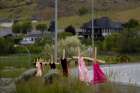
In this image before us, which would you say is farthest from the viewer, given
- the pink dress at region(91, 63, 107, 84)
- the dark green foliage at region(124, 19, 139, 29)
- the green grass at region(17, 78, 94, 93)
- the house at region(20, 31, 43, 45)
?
the dark green foliage at region(124, 19, 139, 29)

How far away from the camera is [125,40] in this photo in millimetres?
90312

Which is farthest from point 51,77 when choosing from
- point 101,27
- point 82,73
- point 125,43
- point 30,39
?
point 101,27

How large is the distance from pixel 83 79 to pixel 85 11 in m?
177

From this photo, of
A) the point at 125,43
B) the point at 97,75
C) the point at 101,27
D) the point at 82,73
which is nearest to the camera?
the point at 97,75

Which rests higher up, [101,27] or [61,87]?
[61,87]

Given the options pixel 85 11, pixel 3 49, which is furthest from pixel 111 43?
pixel 85 11

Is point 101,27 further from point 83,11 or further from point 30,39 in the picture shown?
point 83,11

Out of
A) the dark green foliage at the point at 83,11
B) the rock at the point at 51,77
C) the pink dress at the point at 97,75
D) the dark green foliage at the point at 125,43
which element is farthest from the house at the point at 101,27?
the pink dress at the point at 97,75

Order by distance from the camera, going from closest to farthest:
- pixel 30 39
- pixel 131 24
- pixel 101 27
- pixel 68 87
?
1. pixel 68 87
2. pixel 30 39
3. pixel 131 24
4. pixel 101 27

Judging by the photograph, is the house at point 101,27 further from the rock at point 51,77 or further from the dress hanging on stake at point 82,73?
the rock at point 51,77

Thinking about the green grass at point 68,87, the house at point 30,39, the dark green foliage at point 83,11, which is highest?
the green grass at point 68,87

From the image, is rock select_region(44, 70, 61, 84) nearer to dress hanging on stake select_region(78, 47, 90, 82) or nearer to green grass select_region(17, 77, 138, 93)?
green grass select_region(17, 77, 138, 93)

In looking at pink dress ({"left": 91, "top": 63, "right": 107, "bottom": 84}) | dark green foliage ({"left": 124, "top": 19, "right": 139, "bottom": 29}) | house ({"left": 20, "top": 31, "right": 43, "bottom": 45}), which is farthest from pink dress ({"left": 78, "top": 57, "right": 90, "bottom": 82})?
dark green foliage ({"left": 124, "top": 19, "right": 139, "bottom": 29})

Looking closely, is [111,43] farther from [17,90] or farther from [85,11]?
[85,11]
